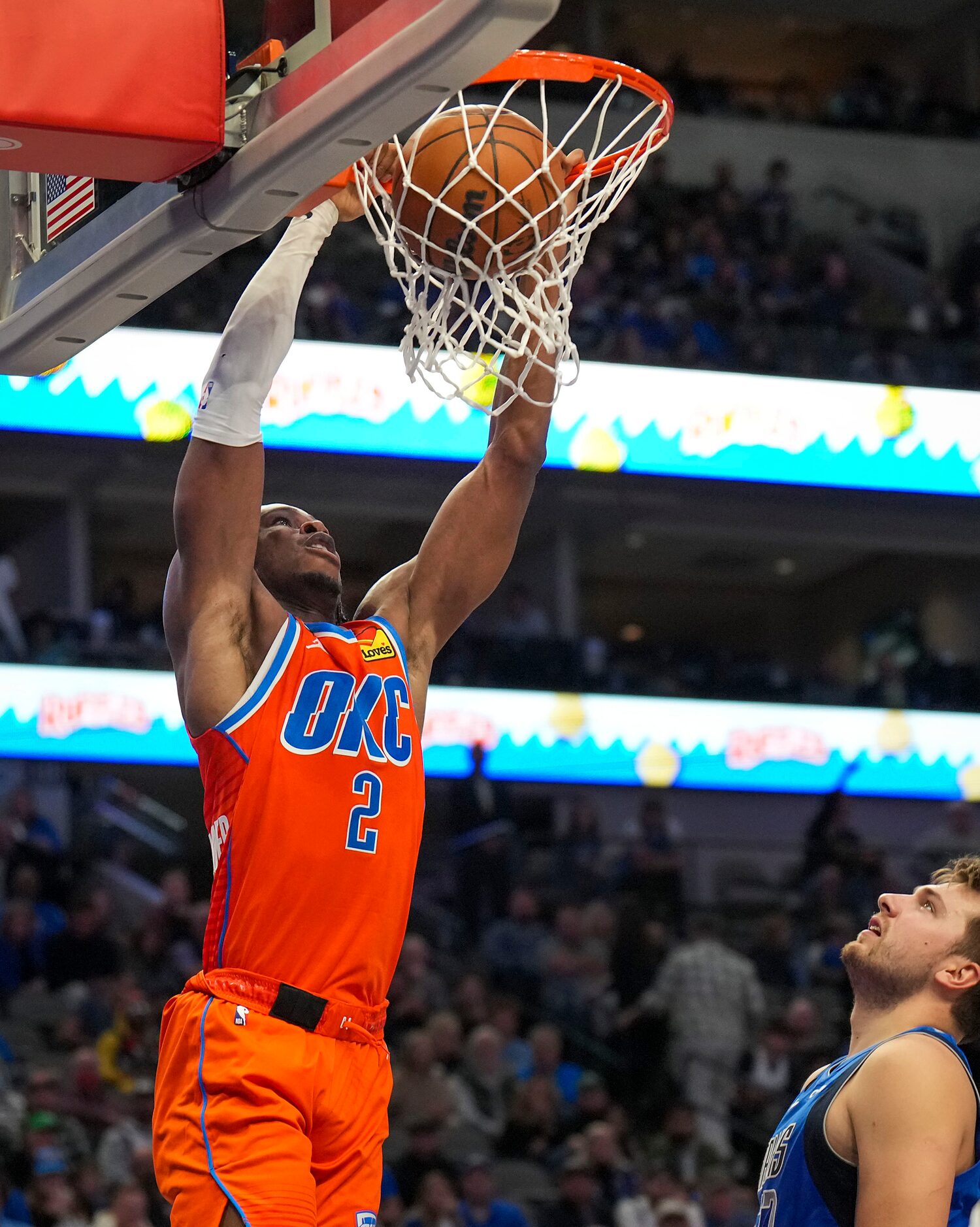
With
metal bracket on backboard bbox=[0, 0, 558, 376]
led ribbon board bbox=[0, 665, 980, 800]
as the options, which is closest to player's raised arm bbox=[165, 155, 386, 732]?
metal bracket on backboard bbox=[0, 0, 558, 376]

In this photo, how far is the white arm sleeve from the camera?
11.7ft

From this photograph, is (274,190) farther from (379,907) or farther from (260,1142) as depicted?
(260,1142)

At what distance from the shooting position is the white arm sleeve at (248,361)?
3574 millimetres

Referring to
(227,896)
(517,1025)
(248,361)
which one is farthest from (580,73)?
(517,1025)

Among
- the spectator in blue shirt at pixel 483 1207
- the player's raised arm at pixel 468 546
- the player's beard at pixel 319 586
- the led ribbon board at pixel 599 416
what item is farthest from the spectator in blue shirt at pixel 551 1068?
the player's beard at pixel 319 586

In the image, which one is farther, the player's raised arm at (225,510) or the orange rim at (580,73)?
the orange rim at (580,73)

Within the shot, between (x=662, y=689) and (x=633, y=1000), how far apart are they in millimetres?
4395

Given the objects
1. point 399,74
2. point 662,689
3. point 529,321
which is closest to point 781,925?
point 662,689

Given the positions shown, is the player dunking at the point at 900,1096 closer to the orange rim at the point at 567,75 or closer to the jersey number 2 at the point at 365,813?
the jersey number 2 at the point at 365,813

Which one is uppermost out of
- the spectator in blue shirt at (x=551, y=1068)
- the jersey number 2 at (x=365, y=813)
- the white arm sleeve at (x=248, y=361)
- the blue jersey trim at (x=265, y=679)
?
the white arm sleeve at (x=248, y=361)

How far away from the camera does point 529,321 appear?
3783 mm

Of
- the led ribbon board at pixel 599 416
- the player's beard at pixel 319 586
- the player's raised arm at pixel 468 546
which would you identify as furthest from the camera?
the led ribbon board at pixel 599 416

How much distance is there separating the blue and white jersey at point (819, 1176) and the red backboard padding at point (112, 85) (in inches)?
77.9

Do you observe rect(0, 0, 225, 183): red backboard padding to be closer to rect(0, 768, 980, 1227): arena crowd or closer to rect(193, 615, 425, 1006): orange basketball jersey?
rect(193, 615, 425, 1006): orange basketball jersey
